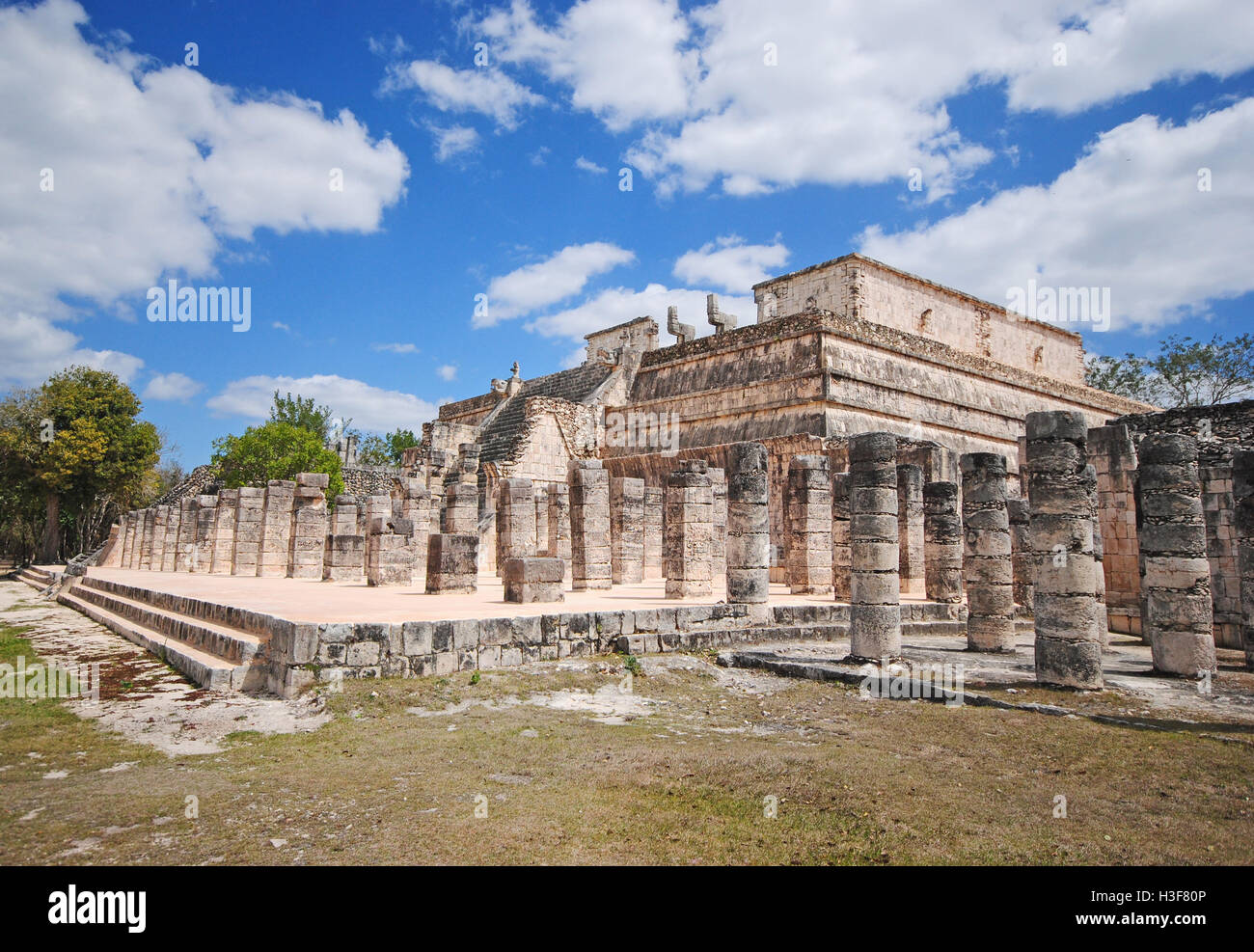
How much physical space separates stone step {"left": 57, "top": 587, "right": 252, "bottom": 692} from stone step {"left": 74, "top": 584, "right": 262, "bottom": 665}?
2.8 inches

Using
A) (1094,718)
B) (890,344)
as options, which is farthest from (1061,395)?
(1094,718)

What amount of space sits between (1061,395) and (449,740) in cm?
2771

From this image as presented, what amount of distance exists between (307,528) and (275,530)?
9.86ft

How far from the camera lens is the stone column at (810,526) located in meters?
15.1

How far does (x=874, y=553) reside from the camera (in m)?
8.96

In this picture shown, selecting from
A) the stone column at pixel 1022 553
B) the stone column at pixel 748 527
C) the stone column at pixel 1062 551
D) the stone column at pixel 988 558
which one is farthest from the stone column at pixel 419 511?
the stone column at pixel 1062 551

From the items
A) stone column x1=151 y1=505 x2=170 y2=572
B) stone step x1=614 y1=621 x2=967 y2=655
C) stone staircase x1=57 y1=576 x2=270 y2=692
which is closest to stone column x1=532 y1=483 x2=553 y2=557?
stone staircase x1=57 y1=576 x2=270 y2=692

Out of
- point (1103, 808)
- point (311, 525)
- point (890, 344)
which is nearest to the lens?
point (1103, 808)

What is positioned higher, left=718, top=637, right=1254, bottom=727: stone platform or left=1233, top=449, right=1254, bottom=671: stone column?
left=1233, top=449, right=1254, bottom=671: stone column

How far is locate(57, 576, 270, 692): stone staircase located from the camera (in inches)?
291

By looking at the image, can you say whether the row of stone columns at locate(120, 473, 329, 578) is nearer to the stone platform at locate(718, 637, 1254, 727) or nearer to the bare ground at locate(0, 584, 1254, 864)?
the bare ground at locate(0, 584, 1254, 864)

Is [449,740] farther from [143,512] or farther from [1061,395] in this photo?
[143,512]

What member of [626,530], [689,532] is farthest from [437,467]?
[689,532]
